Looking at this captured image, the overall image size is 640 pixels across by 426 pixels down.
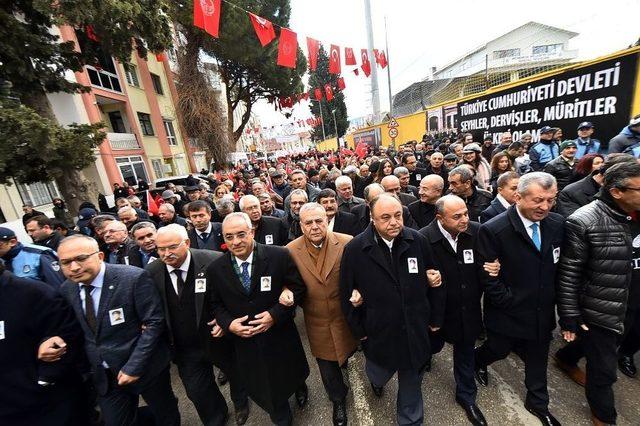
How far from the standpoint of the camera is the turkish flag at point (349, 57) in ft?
38.0

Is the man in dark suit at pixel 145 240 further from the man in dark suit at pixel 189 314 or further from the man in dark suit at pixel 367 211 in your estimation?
the man in dark suit at pixel 367 211

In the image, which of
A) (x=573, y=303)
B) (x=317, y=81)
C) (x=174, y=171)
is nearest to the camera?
(x=573, y=303)

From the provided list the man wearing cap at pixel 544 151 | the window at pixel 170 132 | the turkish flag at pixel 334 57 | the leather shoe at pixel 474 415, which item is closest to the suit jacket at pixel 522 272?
the leather shoe at pixel 474 415

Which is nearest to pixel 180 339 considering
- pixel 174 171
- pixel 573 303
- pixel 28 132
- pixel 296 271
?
pixel 296 271

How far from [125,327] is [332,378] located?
1841 millimetres

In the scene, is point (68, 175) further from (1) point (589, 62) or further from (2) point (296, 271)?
(1) point (589, 62)

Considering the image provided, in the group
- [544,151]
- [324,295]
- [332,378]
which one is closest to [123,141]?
[324,295]

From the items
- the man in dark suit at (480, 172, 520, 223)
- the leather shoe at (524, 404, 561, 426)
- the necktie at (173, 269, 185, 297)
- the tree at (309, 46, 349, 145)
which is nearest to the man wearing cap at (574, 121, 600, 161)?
the man in dark suit at (480, 172, 520, 223)

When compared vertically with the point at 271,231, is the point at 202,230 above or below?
above

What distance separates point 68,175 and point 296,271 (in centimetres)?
780

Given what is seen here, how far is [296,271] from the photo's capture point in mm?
2514

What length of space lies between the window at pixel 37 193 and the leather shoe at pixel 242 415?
1307cm

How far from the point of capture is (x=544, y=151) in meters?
5.95

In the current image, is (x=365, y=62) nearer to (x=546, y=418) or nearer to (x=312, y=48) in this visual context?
(x=312, y=48)
